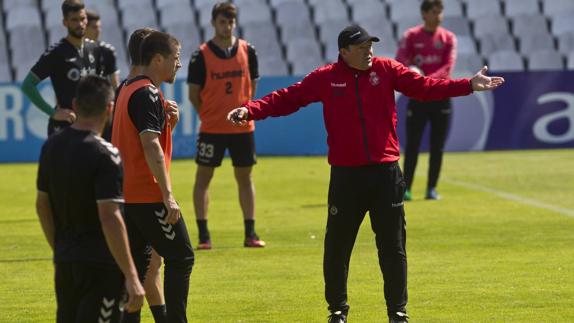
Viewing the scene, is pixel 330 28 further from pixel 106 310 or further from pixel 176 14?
pixel 106 310

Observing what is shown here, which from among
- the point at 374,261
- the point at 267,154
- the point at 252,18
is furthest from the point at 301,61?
the point at 374,261

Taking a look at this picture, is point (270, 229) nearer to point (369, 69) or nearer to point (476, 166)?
point (369, 69)

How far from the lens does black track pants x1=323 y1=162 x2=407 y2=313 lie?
8.02 meters

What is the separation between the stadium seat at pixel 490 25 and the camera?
90.4ft

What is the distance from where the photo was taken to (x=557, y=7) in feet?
92.8

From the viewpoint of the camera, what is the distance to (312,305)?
8.99 m

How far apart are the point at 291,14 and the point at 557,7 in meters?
5.90

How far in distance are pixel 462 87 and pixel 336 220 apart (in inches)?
45.5

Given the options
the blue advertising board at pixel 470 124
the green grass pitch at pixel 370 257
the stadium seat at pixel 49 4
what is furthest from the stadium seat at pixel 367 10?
the green grass pitch at pixel 370 257

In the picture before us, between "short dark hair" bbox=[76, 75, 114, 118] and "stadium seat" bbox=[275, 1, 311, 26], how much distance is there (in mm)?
21657

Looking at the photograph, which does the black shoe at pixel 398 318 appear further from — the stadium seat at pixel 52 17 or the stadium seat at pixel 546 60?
the stadium seat at pixel 52 17

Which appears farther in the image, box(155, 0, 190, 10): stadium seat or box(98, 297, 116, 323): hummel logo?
box(155, 0, 190, 10): stadium seat

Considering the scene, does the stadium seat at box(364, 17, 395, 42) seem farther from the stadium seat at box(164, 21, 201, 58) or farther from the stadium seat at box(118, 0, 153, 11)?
the stadium seat at box(118, 0, 153, 11)

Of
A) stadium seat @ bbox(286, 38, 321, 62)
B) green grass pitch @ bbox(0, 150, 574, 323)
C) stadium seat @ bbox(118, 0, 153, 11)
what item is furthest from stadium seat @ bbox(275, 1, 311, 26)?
green grass pitch @ bbox(0, 150, 574, 323)
